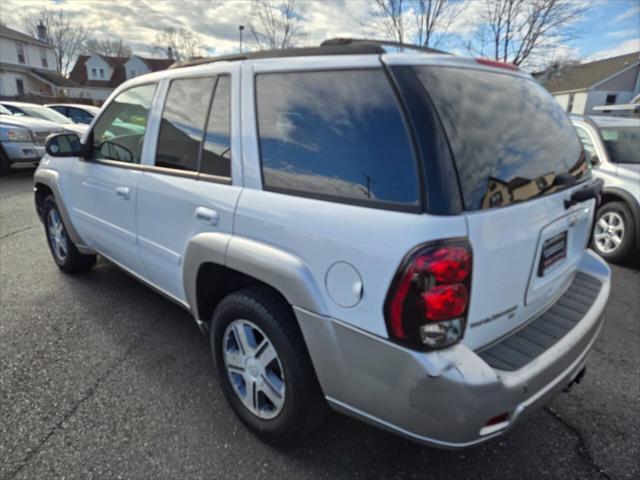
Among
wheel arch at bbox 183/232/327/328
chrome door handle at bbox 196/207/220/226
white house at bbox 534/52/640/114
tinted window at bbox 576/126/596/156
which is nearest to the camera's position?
wheel arch at bbox 183/232/327/328

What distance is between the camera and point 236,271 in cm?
222

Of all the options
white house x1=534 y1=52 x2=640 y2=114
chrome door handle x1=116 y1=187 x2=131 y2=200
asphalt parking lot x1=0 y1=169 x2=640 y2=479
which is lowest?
asphalt parking lot x1=0 y1=169 x2=640 y2=479

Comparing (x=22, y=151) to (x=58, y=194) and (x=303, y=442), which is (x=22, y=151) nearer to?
(x=58, y=194)

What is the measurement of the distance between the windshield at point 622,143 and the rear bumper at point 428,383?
4.47 m

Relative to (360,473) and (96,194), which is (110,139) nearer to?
(96,194)

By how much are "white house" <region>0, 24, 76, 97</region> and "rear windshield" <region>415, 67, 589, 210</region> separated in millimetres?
42384

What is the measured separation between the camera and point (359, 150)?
164 cm

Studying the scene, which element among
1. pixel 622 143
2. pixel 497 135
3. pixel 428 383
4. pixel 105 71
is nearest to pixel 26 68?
pixel 105 71

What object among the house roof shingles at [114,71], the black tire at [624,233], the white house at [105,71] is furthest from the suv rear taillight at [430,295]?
the house roof shingles at [114,71]

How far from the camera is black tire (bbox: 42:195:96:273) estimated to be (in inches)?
159

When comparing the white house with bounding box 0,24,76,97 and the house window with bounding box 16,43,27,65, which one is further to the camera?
the house window with bounding box 16,43,27,65

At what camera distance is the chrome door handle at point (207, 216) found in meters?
2.14

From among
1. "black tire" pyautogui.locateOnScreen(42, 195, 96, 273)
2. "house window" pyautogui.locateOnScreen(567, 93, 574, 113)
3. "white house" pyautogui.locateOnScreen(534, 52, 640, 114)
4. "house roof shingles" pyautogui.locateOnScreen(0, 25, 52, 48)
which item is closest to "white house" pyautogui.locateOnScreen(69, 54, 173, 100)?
"house roof shingles" pyautogui.locateOnScreen(0, 25, 52, 48)

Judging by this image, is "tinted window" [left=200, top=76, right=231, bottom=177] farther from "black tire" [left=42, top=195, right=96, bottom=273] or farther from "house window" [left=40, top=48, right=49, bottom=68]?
"house window" [left=40, top=48, right=49, bottom=68]
